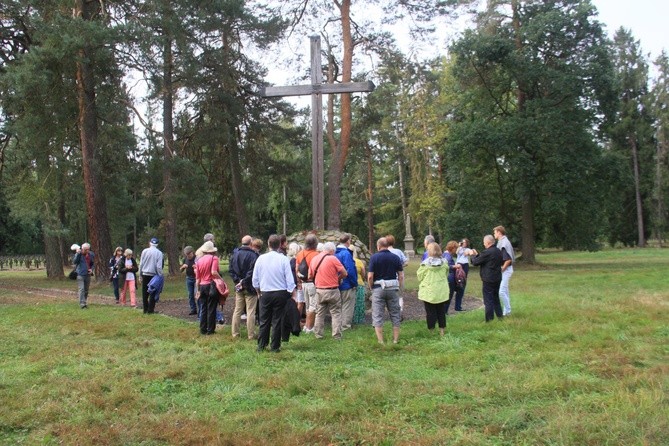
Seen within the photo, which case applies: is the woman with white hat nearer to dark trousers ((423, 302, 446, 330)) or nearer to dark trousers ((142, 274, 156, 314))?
dark trousers ((142, 274, 156, 314))

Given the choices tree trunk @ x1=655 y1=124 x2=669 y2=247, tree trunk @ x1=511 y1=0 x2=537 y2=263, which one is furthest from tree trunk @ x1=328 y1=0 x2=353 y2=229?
tree trunk @ x1=655 y1=124 x2=669 y2=247

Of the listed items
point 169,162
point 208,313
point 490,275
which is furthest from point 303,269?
point 169,162

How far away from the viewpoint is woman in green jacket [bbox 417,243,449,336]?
9094mm

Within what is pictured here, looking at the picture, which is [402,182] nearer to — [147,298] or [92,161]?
[92,161]

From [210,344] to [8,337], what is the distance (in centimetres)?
345

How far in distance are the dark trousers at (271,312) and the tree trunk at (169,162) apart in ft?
40.3

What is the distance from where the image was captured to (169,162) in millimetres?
20172

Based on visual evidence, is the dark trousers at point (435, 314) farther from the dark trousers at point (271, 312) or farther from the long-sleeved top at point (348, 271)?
the dark trousers at point (271, 312)

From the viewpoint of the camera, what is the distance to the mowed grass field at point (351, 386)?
448 centimetres

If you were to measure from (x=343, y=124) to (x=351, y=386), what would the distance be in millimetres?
13822

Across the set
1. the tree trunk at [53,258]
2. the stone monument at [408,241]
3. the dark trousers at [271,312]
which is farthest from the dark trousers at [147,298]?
the stone monument at [408,241]

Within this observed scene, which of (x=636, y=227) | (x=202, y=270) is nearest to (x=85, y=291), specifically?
(x=202, y=270)

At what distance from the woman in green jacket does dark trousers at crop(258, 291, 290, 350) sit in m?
2.43

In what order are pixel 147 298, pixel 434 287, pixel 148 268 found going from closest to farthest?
pixel 434 287
pixel 148 268
pixel 147 298
